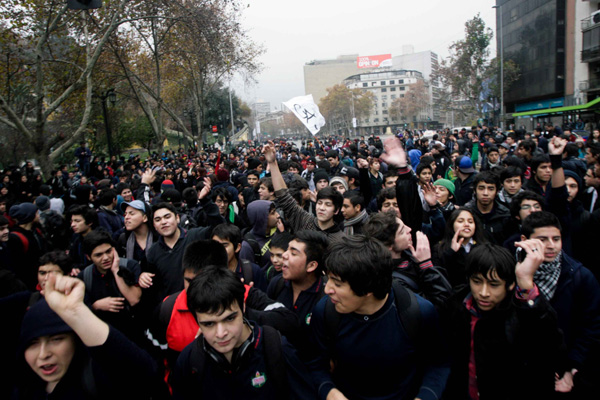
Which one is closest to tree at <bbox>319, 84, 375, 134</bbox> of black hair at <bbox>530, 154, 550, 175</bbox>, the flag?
the flag

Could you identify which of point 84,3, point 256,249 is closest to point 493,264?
point 256,249

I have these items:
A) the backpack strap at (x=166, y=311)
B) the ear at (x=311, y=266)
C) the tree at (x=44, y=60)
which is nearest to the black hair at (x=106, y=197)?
the backpack strap at (x=166, y=311)

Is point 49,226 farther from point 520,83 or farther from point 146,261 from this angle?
point 520,83

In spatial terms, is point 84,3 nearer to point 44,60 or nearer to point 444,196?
point 444,196

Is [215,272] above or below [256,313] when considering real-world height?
above

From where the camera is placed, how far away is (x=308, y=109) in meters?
10.7

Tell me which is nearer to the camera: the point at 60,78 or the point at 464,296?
A: the point at 464,296

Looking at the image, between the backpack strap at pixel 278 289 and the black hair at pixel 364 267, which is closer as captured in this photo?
the black hair at pixel 364 267

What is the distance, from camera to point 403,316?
2016 mm

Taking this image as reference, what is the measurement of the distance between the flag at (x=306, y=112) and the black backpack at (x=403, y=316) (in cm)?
858

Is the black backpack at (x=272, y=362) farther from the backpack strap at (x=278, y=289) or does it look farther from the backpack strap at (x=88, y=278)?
the backpack strap at (x=88, y=278)

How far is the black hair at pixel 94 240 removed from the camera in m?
3.16

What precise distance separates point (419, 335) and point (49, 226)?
18.5 ft

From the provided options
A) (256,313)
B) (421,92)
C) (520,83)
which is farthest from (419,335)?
(421,92)
